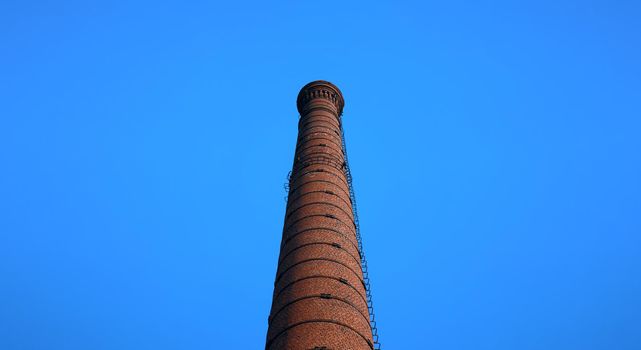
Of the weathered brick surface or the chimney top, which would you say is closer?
the weathered brick surface

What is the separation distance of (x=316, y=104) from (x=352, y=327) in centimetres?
1290

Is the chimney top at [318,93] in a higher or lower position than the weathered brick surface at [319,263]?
higher

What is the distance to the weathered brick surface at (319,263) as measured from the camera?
1154 centimetres

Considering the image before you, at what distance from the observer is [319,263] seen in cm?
1347

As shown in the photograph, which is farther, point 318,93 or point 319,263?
point 318,93

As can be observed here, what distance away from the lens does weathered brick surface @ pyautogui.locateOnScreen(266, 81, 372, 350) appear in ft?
37.9

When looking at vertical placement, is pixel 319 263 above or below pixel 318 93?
below

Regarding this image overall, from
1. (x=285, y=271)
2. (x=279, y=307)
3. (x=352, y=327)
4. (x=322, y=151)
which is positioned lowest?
(x=352, y=327)

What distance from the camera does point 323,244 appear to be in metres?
14.2

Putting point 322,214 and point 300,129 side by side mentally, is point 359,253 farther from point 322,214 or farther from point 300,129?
point 300,129

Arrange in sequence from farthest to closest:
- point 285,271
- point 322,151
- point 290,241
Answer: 1. point 322,151
2. point 290,241
3. point 285,271

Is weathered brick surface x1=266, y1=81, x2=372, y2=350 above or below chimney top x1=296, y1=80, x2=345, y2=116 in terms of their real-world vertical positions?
below

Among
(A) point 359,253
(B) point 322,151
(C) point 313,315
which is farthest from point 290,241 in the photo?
(B) point 322,151

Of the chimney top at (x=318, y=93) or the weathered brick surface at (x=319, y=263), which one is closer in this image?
the weathered brick surface at (x=319, y=263)
